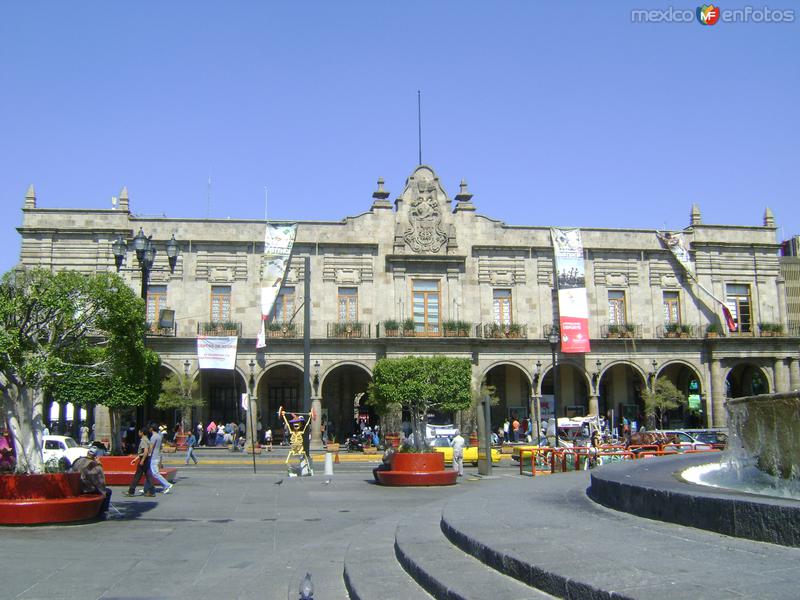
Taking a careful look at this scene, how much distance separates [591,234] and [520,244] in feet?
13.5

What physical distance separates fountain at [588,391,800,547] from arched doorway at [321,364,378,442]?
30.5m

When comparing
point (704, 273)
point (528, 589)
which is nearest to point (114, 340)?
point (528, 589)

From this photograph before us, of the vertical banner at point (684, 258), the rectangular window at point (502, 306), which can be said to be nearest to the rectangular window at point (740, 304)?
the vertical banner at point (684, 258)

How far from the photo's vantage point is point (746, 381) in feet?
143

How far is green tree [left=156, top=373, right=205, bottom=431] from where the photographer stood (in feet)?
119

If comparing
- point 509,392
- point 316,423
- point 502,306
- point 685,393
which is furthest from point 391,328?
point 685,393

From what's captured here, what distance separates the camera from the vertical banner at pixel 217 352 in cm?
3744

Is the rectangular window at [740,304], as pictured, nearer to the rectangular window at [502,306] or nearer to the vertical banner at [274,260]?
the rectangular window at [502,306]

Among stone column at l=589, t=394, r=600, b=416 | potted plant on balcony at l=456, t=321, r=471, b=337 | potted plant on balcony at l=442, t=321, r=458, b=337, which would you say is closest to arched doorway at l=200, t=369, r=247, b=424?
potted plant on balcony at l=442, t=321, r=458, b=337

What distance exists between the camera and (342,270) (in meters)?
39.6

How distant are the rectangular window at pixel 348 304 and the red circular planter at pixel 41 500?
27348 mm

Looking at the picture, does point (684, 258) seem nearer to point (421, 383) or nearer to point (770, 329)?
point (770, 329)

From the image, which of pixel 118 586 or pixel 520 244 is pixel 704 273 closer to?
pixel 520 244

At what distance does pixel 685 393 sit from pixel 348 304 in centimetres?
1932
